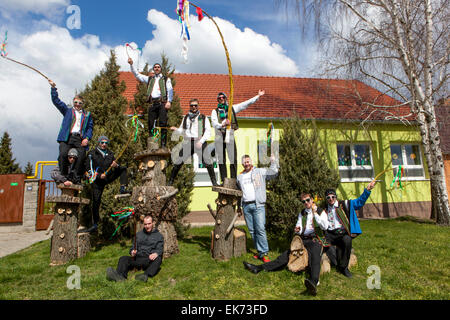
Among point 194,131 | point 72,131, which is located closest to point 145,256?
point 194,131

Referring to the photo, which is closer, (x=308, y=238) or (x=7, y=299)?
(x=7, y=299)

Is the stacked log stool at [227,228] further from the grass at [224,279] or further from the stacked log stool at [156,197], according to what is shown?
the stacked log stool at [156,197]

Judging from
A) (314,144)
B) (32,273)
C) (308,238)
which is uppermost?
(314,144)

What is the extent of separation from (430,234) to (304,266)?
20.0 feet

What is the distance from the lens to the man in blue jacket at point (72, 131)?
18.0ft

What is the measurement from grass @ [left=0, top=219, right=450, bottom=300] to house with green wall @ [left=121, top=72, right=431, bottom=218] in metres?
5.82

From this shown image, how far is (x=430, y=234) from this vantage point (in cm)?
796

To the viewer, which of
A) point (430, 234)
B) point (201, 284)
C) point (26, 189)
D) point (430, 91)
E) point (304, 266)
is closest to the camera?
point (201, 284)

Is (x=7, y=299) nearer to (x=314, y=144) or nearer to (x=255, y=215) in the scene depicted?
(x=255, y=215)

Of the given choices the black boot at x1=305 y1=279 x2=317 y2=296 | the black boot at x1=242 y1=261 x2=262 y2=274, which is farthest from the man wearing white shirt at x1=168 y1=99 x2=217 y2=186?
the black boot at x1=305 y1=279 x2=317 y2=296

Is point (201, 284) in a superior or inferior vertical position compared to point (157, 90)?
inferior

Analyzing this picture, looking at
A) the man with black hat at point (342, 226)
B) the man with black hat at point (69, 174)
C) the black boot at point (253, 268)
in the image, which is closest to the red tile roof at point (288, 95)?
the man with black hat at point (69, 174)

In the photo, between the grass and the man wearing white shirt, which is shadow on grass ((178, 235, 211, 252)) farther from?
the man wearing white shirt
